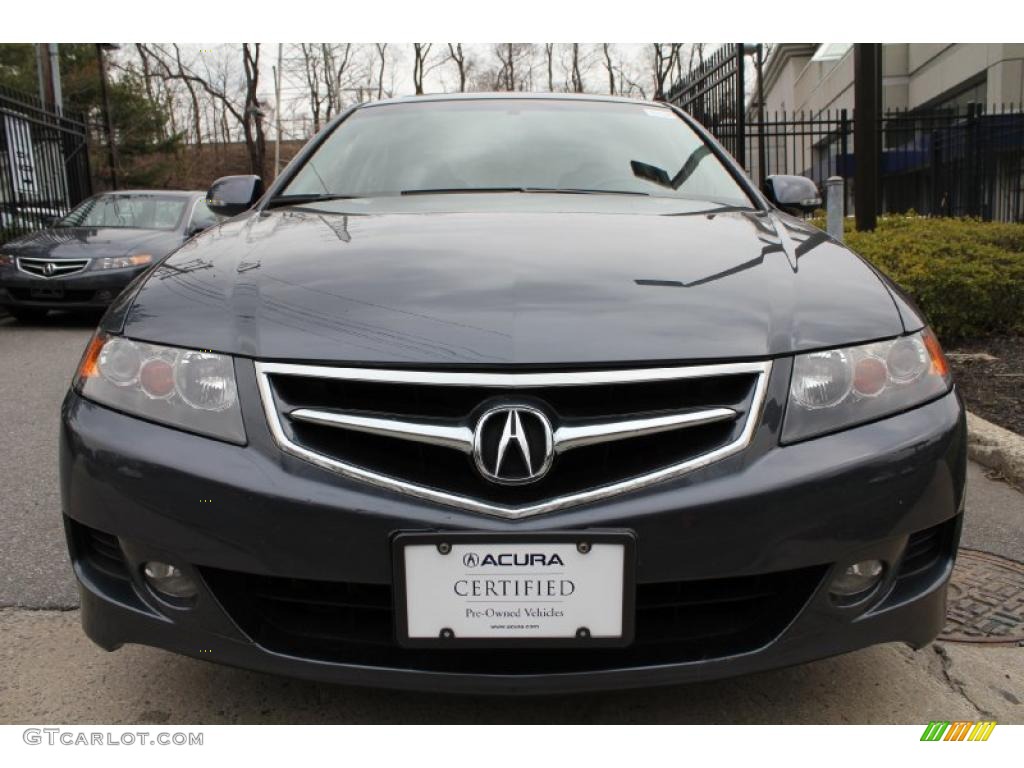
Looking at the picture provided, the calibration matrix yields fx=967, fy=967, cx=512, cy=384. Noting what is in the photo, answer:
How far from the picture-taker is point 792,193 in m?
3.21

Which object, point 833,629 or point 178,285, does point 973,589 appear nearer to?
point 833,629

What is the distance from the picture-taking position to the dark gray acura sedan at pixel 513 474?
1.60 meters

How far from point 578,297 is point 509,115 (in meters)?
1.58

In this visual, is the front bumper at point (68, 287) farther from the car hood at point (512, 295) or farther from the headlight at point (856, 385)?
the headlight at point (856, 385)

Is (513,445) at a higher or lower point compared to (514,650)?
higher

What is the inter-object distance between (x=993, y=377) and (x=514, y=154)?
3346mm

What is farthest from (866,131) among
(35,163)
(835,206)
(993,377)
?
(35,163)

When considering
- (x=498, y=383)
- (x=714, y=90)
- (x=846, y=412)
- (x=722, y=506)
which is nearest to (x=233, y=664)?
(x=498, y=383)

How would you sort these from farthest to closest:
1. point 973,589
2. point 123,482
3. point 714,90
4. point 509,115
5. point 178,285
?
1. point 714,90
2. point 509,115
3. point 973,589
4. point 178,285
5. point 123,482

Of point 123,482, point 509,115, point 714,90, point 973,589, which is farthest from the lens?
point 714,90

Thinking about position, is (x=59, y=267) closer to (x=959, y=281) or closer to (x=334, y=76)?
(x=959, y=281)

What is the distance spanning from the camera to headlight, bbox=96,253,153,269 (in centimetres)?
860

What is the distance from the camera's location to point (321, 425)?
1658mm

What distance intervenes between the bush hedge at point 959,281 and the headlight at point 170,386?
5.02 m
